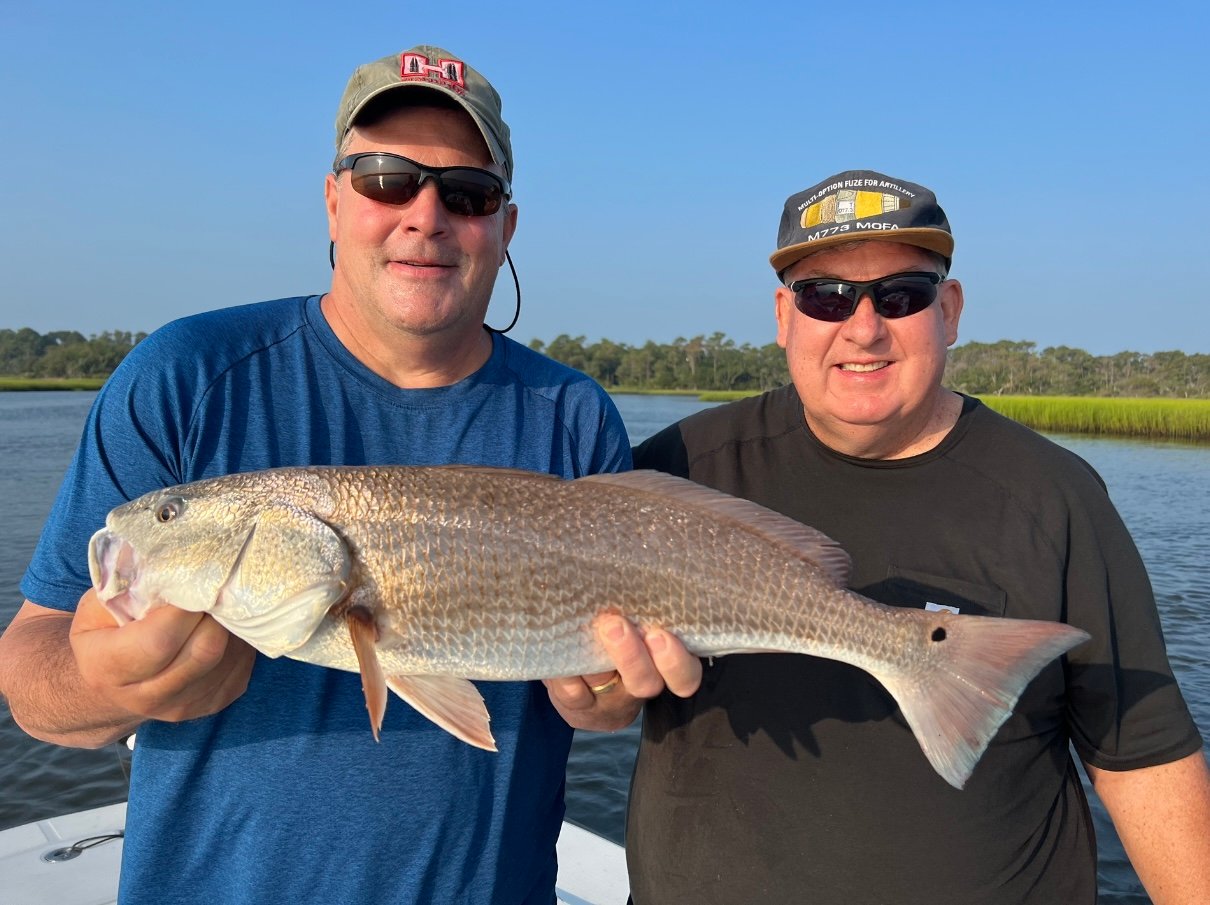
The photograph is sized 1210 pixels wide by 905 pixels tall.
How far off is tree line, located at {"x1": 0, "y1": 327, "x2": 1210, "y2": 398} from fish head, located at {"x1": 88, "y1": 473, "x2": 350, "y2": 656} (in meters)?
69.6

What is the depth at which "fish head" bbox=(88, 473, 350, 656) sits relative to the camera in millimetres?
2393

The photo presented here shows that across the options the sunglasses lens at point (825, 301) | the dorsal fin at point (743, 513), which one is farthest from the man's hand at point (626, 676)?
the sunglasses lens at point (825, 301)

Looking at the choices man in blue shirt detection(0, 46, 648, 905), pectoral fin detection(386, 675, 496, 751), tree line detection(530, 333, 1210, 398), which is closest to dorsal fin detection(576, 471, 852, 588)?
man in blue shirt detection(0, 46, 648, 905)

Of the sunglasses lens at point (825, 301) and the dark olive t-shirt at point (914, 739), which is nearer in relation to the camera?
the dark olive t-shirt at point (914, 739)

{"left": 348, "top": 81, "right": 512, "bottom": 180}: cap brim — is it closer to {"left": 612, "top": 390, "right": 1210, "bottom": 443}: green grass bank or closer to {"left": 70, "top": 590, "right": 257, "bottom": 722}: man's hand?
{"left": 70, "top": 590, "right": 257, "bottom": 722}: man's hand

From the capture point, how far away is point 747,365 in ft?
440

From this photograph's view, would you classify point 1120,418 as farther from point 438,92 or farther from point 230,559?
point 230,559

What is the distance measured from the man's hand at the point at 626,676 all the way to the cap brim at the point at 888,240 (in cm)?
164

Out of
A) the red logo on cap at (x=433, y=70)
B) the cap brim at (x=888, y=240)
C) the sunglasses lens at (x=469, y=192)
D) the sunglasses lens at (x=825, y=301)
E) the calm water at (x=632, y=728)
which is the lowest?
the calm water at (x=632, y=728)

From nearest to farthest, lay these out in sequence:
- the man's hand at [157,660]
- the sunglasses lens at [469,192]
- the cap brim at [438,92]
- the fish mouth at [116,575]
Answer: the man's hand at [157,660] < the fish mouth at [116,575] < the cap brim at [438,92] < the sunglasses lens at [469,192]

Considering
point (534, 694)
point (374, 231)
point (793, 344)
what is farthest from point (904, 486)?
point (374, 231)

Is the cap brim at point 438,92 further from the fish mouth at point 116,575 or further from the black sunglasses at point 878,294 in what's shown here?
the fish mouth at point 116,575

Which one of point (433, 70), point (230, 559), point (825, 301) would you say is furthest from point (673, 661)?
point (433, 70)

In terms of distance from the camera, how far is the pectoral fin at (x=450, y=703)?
2.48 meters
